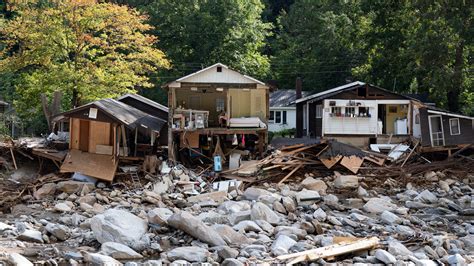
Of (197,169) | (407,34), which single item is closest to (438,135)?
(407,34)

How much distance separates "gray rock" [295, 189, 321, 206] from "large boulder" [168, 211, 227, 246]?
7788 millimetres

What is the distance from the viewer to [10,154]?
2902cm

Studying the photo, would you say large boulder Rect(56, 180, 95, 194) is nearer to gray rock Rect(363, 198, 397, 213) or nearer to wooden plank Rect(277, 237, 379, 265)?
gray rock Rect(363, 198, 397, 213)

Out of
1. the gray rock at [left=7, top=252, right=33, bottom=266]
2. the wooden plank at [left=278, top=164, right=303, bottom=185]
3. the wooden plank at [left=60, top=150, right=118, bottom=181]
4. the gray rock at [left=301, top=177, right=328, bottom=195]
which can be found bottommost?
the gray rock at [left=7, top=252, right=33, bottom=266]

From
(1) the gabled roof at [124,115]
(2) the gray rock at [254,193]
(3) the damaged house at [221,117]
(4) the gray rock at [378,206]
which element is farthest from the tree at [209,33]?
(4) the gray rock at [378,206]

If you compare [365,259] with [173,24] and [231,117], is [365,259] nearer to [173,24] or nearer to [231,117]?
[231,117]

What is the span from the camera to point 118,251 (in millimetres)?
15336

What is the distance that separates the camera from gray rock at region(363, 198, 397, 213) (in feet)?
75.1

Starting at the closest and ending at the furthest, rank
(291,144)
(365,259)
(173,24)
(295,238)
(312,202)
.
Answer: (365,259) → (295,238) → (312,202) → (291,144) → (173,24)

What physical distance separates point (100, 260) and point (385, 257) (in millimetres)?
6620

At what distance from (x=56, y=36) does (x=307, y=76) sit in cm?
2436

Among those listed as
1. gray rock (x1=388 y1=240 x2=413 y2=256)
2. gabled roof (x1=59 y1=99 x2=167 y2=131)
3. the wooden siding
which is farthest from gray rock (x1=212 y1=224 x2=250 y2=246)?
the wooden siding

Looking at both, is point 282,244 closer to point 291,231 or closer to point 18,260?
point 291,231

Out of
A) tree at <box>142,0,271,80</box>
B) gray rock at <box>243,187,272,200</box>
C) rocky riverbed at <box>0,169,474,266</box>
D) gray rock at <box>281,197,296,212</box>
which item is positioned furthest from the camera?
tree at <box>142,0,271,80</box>
